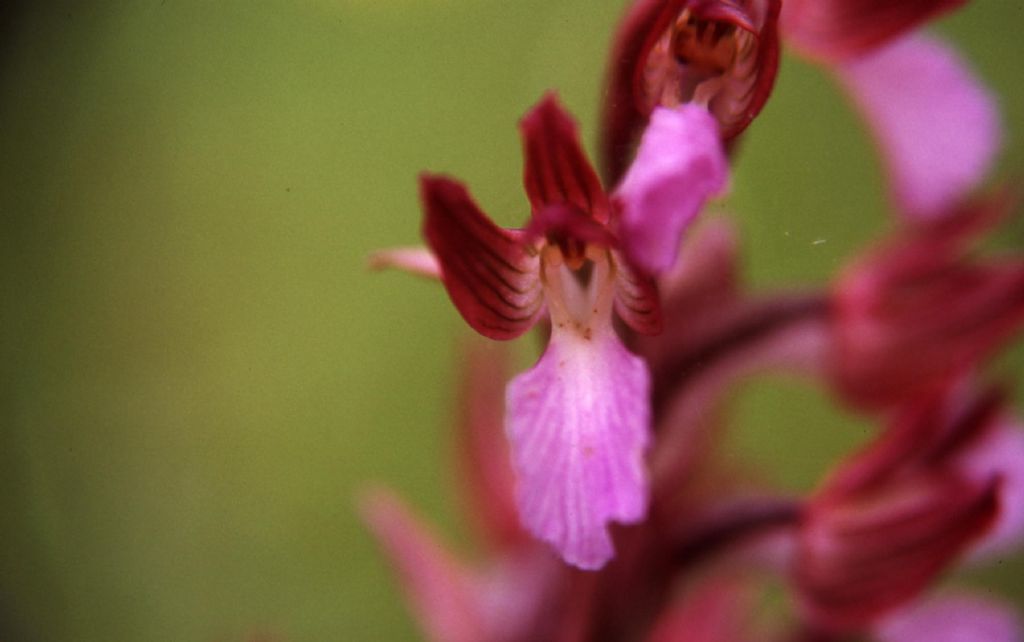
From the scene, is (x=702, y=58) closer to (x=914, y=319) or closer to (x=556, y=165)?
(x=556, y=165)

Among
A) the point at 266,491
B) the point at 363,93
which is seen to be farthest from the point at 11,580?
the point at 363,93

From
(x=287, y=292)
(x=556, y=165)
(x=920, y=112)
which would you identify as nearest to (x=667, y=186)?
(x=556, y=165)

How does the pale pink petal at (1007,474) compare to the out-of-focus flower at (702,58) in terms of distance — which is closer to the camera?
the out-of-focus flower at (702,58)

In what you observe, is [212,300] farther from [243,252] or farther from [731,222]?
[731,222]

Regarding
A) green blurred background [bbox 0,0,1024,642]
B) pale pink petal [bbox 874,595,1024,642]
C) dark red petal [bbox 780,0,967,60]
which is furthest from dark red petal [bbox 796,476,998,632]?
Result: green blurred background [bbox 0,0,1024,642]

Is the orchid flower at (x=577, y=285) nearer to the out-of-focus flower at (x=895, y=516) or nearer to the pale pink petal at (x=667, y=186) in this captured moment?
the pale pink petal at (x=667, y=186)

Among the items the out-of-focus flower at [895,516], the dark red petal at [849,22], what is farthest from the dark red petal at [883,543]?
the dark red petal at [849,22]

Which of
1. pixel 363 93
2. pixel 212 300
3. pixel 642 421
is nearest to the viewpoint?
pixel 642 421
